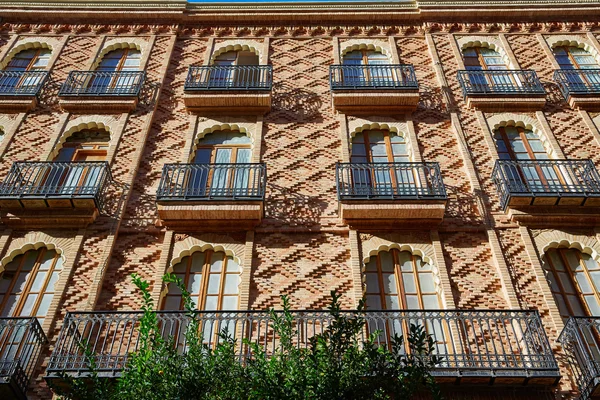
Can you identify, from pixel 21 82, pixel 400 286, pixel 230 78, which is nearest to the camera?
pixel 400 286

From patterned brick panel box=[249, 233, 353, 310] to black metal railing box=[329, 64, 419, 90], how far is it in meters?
3.85

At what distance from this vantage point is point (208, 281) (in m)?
10.2

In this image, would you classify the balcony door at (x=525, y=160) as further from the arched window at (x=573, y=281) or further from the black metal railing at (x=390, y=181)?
the black metal railing at (x=390, y=181)

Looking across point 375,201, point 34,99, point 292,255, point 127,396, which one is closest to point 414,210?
point 375,201

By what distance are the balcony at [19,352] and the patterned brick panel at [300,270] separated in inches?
121

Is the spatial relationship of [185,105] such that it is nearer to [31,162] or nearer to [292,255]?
[31,162]

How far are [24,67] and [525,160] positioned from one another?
11.1 meters

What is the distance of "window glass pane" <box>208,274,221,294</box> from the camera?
10.1 metres

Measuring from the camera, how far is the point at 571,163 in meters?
11.4

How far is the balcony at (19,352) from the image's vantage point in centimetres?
819

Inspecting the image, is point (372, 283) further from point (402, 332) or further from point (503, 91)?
point (503, 91)

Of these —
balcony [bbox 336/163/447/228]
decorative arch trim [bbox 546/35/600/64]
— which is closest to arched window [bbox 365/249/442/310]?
balcony [bbox 336/163/447/228]

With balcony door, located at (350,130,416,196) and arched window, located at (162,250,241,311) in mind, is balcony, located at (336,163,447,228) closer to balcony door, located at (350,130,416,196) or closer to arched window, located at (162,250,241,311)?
balcony door, located at (350,130,416,196)

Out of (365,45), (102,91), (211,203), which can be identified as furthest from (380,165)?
(102,91)
